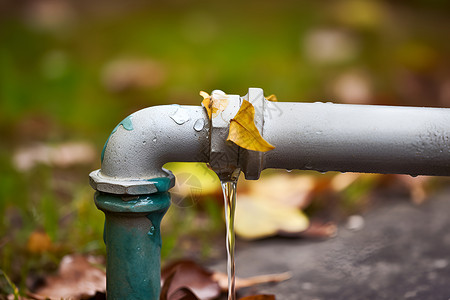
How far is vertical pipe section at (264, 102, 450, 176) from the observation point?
848mm

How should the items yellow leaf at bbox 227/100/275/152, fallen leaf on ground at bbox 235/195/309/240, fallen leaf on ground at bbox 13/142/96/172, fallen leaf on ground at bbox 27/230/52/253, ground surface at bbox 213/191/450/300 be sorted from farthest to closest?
fallen leaf on ground at bbox 13/142/96/172 < fallen leaf on ground at bbox 235/195/309/240 < fallen leaf on ground at bbox 27/230/52/253 < ground surface at bbox 213/191/450/300 < yellow leaf at bbox 227/100/275/152

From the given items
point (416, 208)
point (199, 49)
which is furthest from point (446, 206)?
point (199, 49)

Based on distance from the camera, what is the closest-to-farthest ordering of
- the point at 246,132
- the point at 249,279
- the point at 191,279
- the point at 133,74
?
Answer: the point at 246,132 → the point at 191,279 → the point at 249,279 → the point at 133,74

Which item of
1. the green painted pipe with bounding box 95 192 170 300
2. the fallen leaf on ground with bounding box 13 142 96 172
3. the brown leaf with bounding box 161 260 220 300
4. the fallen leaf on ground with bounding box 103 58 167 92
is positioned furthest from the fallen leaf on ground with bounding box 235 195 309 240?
the fallen leaf on ground with bounding box 103 58 167 92

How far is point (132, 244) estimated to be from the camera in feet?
2.87

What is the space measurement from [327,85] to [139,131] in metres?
2.12

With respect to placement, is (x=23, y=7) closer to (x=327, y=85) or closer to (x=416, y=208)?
(x=327, y=85)

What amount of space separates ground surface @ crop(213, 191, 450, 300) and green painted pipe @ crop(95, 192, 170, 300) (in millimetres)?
350

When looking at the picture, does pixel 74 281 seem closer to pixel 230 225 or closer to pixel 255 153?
pixel 230 225

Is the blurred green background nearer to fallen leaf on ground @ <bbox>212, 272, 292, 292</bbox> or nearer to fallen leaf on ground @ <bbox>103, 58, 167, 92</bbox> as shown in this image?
fallen leaf on ground @ <bbox>103, 58, 167, 92</bbox>

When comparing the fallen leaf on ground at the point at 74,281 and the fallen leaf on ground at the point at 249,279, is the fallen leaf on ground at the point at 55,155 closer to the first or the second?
the fallen leaf on ground at the point at 74,281

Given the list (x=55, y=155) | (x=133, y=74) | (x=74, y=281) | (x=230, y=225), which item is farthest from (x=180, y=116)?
(x=133, y=74)

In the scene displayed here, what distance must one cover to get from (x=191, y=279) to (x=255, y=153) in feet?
1.28

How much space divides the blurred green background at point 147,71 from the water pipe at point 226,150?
397 millimetres
